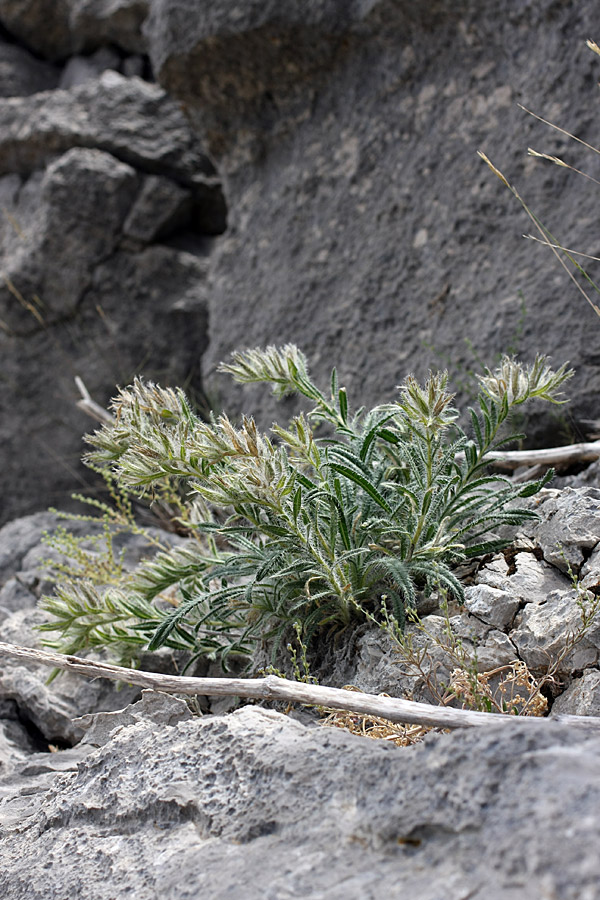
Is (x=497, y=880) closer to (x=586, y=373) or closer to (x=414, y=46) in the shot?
(x=586, y=373)

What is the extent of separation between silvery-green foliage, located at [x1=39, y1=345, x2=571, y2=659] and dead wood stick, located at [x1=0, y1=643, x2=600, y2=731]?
0.90ft

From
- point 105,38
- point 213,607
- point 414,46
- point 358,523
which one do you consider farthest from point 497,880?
point 105,38

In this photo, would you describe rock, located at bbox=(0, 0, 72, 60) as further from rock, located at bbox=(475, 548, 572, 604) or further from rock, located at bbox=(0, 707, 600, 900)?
rock, located at bbox=(0, 707, 600, 900)

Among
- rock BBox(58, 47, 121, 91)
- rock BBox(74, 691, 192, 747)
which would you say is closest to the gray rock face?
rock BBox(58, 47, 121, 91)

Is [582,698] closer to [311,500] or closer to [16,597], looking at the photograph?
[311,500]

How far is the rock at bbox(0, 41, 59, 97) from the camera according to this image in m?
6.16

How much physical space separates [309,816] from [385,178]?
3.09 m

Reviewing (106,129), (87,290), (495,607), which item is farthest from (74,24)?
(495,607)

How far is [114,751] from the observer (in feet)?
5.65

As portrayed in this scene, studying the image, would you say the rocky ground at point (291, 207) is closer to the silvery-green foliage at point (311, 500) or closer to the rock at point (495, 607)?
the silvery-green foliage at point (311, 500)

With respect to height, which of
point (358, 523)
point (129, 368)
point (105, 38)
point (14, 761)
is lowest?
point (14, 761)

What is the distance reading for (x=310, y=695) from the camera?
1658mm

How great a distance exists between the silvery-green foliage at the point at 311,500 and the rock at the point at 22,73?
5.00 m

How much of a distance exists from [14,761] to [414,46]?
3360 millimetres
